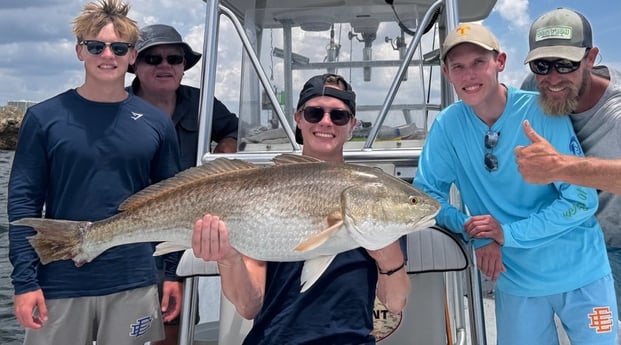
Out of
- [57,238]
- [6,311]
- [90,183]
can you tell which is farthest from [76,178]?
[6,311]

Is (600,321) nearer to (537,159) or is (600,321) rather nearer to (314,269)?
(537,159)

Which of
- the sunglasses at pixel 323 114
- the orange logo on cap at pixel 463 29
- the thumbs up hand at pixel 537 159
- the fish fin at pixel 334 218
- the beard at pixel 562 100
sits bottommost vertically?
the fish fin at pixel 334 218

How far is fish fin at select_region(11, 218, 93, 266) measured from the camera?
268cm

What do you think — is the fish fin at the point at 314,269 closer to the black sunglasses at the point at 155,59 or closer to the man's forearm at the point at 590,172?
the man's forearm at the point at 590,172

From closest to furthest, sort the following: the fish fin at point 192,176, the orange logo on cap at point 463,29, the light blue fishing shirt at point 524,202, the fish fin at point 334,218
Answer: the fish fin at point 334,218 → the fish fin at point 192,176 → the light blue fishing shirt at point 524,202 → the orange logo on cap at point 463,29

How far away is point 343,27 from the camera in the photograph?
451cm

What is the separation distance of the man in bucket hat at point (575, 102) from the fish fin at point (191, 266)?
173 centimetres

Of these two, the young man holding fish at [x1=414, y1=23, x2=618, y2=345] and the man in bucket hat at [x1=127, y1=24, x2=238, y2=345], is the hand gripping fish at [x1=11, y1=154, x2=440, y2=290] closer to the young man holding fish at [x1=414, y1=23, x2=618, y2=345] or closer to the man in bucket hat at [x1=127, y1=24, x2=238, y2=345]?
the young man holding fish at [x1=414, y1=23, x2=618, y2=345]

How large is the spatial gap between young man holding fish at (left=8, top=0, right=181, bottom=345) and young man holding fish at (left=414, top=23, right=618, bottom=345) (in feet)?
5.26

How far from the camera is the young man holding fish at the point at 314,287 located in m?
2.46

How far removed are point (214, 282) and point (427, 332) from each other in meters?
2.65

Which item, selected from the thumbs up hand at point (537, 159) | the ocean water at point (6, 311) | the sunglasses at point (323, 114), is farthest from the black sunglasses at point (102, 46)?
the ocean water at point (6, 311)

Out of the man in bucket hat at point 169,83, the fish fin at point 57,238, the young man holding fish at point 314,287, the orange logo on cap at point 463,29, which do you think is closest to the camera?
the young man holding fish at point 314,287

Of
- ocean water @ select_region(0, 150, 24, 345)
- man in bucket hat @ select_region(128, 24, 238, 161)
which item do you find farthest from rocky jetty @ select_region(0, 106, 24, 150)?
man in bucket hat @ select_region(128, 24, 238, 161)
